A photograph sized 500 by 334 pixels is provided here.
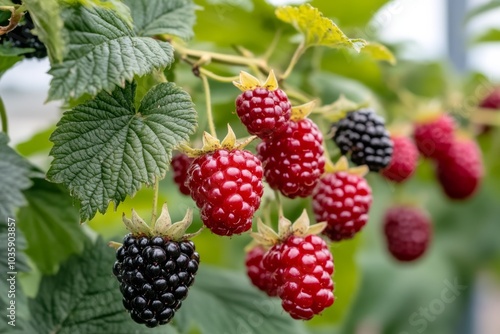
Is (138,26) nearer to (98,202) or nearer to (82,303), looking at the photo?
(98,202)

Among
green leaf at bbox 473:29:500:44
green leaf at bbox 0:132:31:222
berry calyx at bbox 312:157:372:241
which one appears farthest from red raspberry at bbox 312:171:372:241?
green leaf at bbox 473:29:500:44

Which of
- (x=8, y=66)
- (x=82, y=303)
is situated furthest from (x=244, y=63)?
(x=82, y=303)

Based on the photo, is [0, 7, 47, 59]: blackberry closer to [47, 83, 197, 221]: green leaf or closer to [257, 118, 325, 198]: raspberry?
[47, 83, 197, 221]: green leaf

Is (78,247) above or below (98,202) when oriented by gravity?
below

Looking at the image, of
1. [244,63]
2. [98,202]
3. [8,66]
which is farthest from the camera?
[244,63]

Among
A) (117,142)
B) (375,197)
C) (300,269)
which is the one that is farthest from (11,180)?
(375,197)

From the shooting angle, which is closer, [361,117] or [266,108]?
[266,108]
